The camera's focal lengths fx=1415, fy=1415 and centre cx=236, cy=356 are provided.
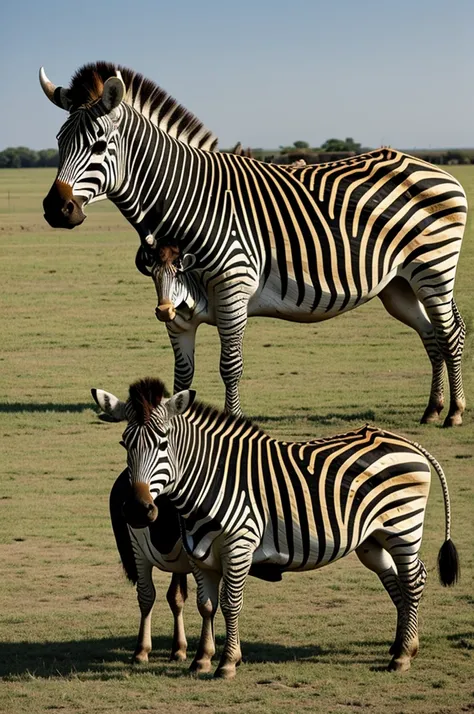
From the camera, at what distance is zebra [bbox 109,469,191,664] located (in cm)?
820

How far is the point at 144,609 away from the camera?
8352mm

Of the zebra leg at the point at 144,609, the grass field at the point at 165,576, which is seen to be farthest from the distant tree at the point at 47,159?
the zebra leg at the point at 144,609

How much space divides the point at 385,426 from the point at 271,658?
5.70 metres

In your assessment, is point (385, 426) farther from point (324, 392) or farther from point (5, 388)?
point (5, 388)

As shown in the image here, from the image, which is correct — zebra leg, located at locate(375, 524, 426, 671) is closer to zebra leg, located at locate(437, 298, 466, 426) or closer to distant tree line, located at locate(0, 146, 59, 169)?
zebra leg, located at locate(437, 298, 466, 426)

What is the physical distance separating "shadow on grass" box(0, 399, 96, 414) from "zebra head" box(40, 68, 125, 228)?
404 cm

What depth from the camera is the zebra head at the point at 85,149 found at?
1112cm

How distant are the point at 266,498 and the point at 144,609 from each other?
1.02 m

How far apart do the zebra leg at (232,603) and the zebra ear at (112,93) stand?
4.72 metres

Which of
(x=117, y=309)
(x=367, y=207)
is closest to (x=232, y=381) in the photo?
(x=367, y=207)

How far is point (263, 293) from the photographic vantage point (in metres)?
12.5

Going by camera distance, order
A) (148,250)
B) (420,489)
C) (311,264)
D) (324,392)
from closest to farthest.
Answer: (420,489) < (148,250) < (311,264) < (324,392)

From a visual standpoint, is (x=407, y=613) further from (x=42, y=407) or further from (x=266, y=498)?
(x=42, y=407)

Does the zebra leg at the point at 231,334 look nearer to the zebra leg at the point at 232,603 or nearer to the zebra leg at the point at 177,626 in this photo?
the zebra leg at the point at 177,626
